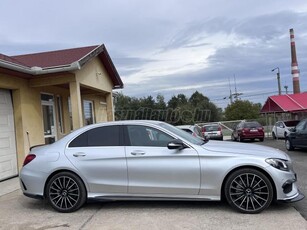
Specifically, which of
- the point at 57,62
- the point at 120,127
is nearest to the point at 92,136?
→ the point at 120,127

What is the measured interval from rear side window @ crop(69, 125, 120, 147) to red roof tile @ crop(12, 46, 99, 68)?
5.44 m

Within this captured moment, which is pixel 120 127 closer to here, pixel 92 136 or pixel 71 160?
pixel 92 136

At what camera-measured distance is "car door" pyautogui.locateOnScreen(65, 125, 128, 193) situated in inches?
251

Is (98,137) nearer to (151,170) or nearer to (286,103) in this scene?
(151,170)

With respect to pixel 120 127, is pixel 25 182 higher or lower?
lower

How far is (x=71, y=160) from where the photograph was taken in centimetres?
653

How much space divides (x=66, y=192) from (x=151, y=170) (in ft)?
5.15

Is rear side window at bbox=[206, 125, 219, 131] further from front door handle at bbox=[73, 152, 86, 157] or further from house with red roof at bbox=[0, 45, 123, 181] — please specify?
front door handle at bbox=[73, 152, 86, 157]

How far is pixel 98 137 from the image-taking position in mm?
6707

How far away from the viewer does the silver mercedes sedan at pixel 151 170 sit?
588cm

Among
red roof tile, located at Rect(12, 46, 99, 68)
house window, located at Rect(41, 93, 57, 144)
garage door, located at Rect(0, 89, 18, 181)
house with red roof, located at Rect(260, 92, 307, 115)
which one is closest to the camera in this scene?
garage door, located at Rect(0, 89, 18, 181)

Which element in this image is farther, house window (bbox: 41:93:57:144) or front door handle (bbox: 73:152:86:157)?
house window (bbox: 41:93:57:144)

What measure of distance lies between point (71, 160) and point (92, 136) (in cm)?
56

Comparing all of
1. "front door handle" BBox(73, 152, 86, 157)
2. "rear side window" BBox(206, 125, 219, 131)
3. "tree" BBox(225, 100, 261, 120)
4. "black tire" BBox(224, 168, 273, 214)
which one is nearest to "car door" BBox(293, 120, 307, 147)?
"black tire" BBox(224, 168, 273, 214)
